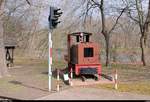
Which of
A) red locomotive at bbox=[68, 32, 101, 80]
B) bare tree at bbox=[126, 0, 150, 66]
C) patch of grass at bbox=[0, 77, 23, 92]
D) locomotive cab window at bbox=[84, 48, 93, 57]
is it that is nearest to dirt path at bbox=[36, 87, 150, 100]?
patch of grass at bbox=[0, 77, 23, 92]

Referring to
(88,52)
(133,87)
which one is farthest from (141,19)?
(133,87)

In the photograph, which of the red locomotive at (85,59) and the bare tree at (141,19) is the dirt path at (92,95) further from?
the bare tree at (141,19)

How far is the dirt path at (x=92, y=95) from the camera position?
47.5 ft

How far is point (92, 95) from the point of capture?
1514 centimetres

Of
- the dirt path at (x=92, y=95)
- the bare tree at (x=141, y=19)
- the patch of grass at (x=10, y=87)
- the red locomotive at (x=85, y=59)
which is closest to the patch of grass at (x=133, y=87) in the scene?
the dirt path at (x=92, y=95)

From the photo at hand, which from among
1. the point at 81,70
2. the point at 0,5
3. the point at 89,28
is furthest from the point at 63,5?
the point at 81,70

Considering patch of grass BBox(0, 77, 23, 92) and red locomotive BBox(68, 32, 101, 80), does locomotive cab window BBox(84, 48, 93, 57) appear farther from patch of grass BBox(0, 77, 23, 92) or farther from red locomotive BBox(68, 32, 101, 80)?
patch of grass BBox(0, 77, 23, 92)

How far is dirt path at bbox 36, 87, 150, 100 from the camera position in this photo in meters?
14.5

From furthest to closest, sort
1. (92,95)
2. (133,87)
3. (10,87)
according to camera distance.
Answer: (10,87)
(133,87)
(92,95)

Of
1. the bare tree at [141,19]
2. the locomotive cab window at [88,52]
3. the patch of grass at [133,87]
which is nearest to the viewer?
the patch of grass at [133,87]

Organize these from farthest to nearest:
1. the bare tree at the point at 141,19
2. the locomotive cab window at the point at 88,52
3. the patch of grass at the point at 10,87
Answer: the bare tree at the point at 141,19
the locomotive cab window at the point at 88,52
the patch of grass at the point at 10,87

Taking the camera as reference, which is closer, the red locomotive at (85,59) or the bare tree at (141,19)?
the red locomotive at (85,59)

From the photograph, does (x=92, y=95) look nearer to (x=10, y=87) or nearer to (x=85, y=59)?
(x=10, y=87)

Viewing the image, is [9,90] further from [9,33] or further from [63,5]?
[9,33]
